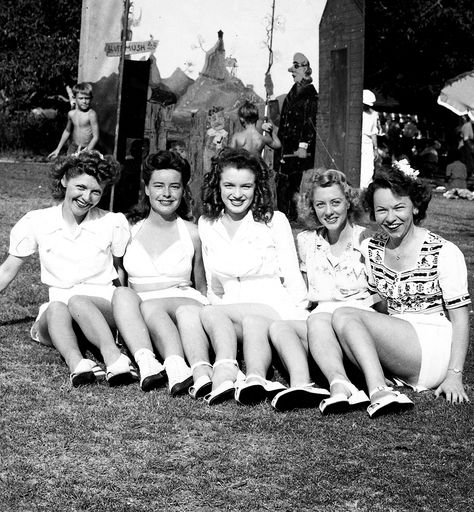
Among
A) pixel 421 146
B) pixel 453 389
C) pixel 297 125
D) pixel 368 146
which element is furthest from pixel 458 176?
pixel 453 389

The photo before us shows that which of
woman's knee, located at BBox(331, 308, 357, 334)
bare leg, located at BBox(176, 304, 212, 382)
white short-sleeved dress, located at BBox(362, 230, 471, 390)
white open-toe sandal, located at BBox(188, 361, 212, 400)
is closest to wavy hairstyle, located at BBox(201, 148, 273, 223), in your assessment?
bare leg, located at BBox(176, 304, 212, 382)

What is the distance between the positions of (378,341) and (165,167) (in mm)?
1624

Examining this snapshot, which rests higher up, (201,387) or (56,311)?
(56,311)

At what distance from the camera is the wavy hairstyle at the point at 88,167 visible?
519cm

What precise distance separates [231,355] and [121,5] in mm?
3901

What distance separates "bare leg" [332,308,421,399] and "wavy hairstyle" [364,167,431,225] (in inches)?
22.7

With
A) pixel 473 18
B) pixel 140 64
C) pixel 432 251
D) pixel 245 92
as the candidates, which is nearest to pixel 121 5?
pixel 140 64

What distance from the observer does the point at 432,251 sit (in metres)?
4.61

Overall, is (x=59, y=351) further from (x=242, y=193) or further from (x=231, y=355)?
(x=242, y=193)

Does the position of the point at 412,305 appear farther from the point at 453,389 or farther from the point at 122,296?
the point at 122,296

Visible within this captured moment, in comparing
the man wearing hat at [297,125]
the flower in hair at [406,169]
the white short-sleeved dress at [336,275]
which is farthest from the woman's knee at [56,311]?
the man wearing hat at [297,125]

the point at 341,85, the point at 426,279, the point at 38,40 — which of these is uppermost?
the point at 38,40

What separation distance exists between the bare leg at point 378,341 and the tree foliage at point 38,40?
23.8 meters

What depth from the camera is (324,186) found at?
16.3ft
